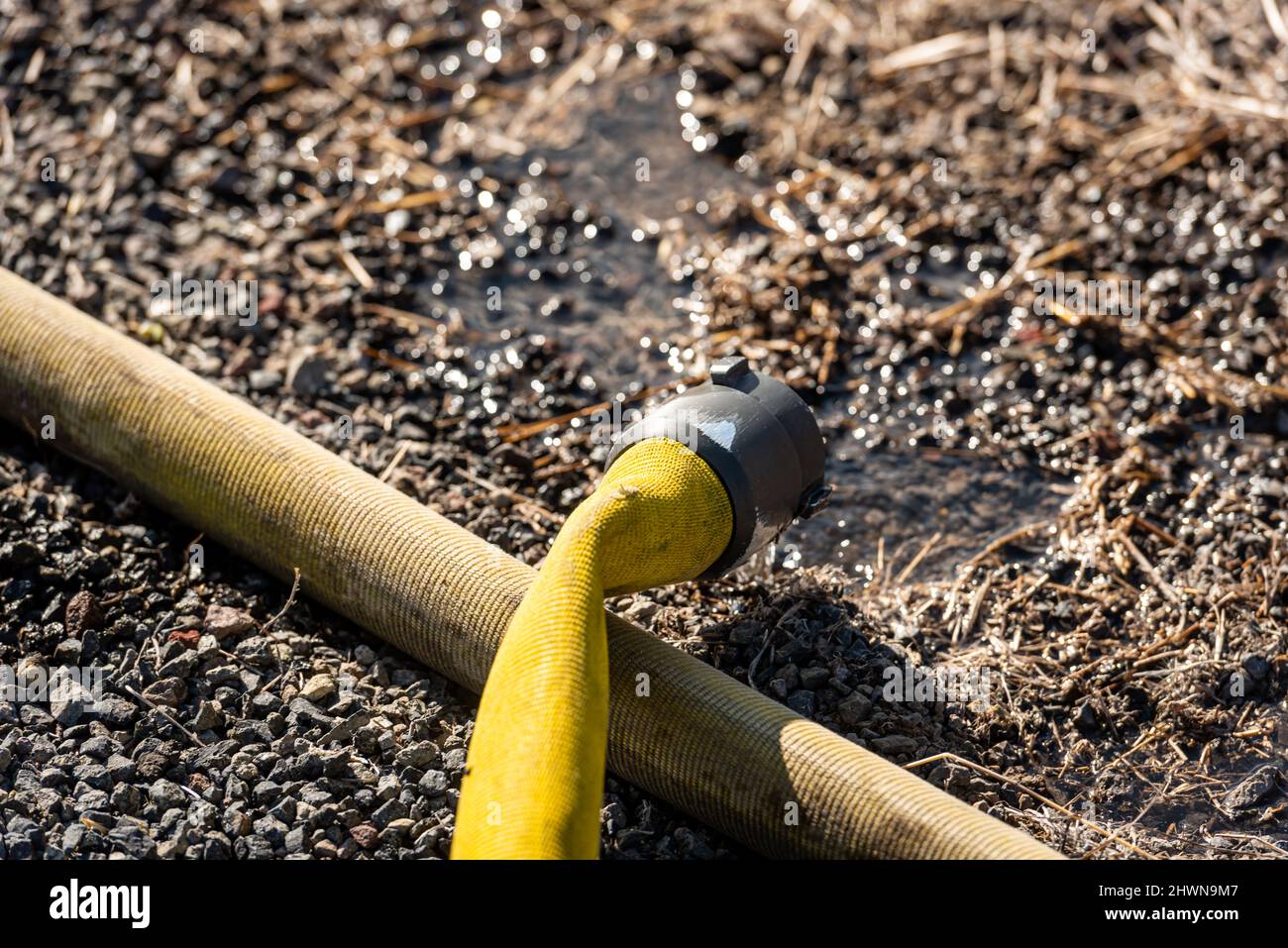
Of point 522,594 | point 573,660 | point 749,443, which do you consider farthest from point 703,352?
point 573,660

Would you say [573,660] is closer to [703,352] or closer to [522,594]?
[522,594]

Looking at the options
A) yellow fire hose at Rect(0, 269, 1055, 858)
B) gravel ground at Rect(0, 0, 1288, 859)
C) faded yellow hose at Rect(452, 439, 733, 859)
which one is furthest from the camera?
gravel ground at Rect(0, 0, 1288, 859)

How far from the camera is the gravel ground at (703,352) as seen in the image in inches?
148

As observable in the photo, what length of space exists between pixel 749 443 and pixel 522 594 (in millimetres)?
774

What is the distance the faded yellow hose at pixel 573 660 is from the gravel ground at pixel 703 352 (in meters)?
0.47

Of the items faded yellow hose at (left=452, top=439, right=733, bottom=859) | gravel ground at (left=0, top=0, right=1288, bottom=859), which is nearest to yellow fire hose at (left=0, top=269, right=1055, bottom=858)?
faded yellow hose at (left=452, top=439, right=733, bottom=859)

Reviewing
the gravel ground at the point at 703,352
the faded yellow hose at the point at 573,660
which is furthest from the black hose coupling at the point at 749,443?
the gravel ground at the point at 703,352

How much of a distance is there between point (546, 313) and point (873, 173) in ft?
5.64

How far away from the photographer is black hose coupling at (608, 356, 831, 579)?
3.76 metres

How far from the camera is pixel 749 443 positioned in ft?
12.4

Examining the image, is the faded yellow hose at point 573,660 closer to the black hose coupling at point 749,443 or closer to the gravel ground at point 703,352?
the black hose coupling at point 749,443

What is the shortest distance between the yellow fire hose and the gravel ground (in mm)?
180

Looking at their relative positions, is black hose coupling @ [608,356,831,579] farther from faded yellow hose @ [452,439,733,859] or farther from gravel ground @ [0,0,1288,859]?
gravel ground @ [0,0,1288,859]

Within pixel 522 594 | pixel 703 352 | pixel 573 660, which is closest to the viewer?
pixel 573 660
